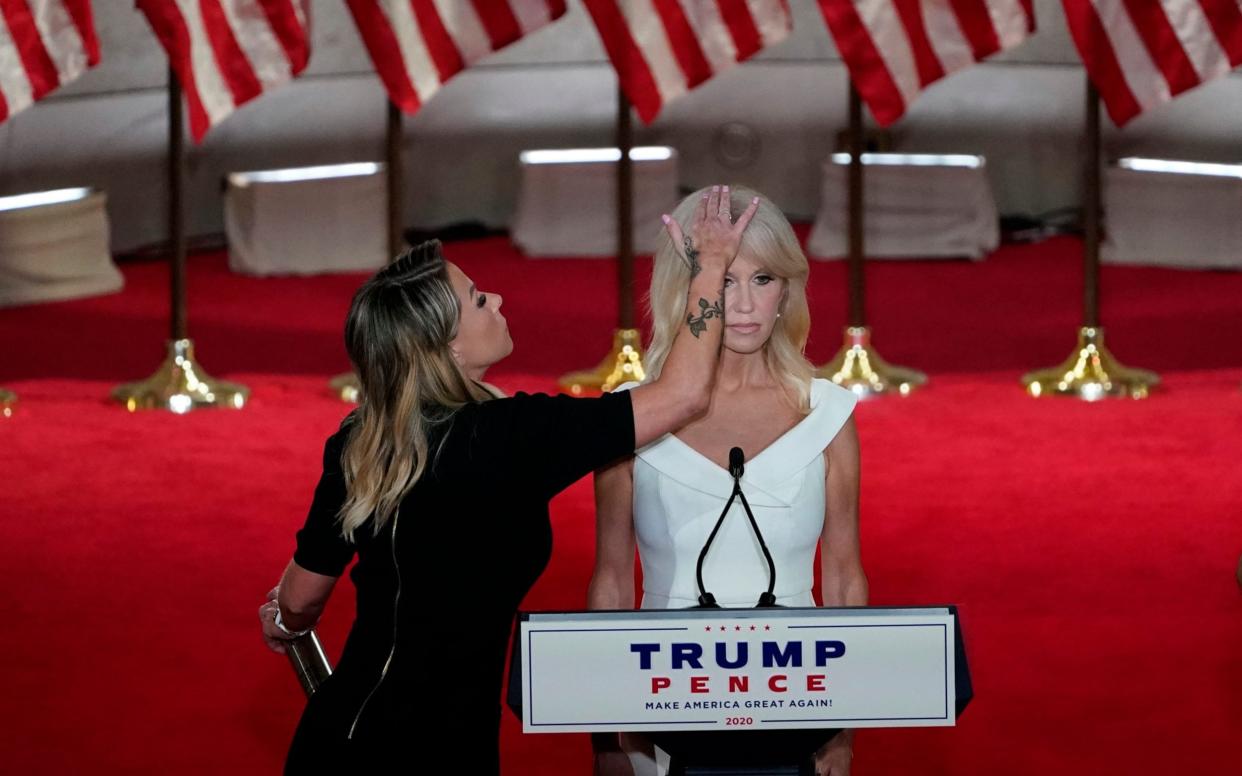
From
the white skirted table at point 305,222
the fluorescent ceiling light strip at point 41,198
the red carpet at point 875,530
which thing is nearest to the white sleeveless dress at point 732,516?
the red carpet at point 875,530

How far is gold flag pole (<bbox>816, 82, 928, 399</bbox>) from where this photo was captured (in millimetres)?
8430

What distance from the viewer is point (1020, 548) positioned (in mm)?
6070

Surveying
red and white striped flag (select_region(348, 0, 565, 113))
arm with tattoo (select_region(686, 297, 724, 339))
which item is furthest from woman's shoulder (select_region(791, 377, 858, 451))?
red and white striped flag (select_region(348, 0, 565, 113))

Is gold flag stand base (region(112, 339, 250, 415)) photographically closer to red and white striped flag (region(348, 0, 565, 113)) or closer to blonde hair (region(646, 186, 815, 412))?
red and white striped flag (region(348, 0, 565, 113))

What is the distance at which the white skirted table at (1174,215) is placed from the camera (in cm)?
1176

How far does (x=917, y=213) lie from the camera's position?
41.0 ft

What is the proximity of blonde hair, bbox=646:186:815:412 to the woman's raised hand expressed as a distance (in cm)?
2

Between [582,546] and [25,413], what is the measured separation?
3.12m

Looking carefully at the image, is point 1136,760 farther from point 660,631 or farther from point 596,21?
point 596,21

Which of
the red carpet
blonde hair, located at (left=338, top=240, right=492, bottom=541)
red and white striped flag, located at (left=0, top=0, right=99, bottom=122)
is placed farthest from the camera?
red and white striped flag, located at (left=0, top=0, right=99, bottom=122)

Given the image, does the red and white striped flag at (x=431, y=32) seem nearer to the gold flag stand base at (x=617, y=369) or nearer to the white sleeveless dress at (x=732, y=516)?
the gold flag stand base at (x=617, y=369)

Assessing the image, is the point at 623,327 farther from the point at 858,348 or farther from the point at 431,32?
the point at 431,32

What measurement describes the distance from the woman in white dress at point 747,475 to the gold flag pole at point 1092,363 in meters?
5.41

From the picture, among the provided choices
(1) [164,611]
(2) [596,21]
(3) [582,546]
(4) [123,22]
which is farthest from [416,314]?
(4) [123,22]
